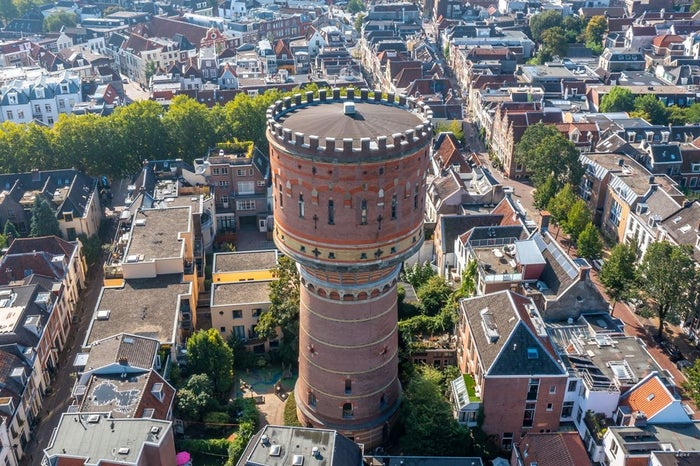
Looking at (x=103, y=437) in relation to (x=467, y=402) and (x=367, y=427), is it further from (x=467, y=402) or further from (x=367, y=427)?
(x=467, y=402)

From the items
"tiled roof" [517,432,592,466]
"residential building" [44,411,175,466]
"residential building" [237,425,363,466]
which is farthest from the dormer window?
"tiled roof" [517,432,592,466]

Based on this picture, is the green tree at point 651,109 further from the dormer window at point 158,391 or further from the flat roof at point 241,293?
the dormer window at point 158,391

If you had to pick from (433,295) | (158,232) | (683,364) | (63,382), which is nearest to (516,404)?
(433,295)

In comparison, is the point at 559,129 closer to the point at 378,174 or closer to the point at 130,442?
the point at 378,174

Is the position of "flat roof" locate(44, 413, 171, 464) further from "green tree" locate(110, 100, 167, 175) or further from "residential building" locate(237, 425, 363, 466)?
"green tree" locate(110, 100, 167, 175)

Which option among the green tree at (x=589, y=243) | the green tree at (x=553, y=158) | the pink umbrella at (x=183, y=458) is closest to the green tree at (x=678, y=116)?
the green tree at (x=553, y=158)

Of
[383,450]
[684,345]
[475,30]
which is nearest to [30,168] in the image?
[383,450]

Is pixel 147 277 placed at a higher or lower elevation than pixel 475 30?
lower
